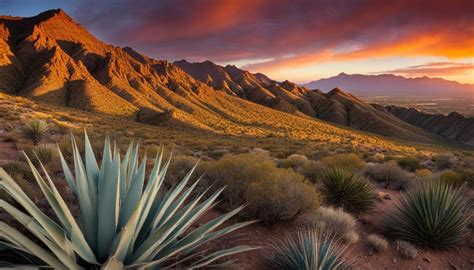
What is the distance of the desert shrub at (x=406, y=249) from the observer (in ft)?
17.6

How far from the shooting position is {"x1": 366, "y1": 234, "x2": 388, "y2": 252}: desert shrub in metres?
5.43

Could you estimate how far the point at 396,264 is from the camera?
5.16 m

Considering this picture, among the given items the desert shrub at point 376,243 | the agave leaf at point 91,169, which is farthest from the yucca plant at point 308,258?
the agave leaf at point 91,169

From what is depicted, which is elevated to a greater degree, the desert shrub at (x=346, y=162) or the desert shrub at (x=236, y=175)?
the desert shrub at (x=236, y=175)

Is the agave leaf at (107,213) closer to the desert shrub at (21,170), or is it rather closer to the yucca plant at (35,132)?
the desert shrub at (21,170)

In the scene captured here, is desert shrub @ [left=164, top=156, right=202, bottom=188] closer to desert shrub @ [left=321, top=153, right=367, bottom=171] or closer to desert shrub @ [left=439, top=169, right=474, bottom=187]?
desert shrub @ [left=321, top=153, right=367, bottom=171]

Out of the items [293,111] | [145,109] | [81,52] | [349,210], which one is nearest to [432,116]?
[293,111]

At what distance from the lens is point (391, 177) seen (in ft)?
35.7

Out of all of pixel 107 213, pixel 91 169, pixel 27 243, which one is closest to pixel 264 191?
pixel 91 169

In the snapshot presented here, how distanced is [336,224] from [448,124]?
129m

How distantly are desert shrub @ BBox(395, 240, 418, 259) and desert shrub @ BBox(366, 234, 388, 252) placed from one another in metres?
0.26

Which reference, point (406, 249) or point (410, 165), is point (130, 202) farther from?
point (410, 165)

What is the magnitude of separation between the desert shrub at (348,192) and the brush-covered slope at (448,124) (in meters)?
110

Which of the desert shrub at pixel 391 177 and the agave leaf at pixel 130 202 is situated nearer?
the agave leaf at pixel 130 202
